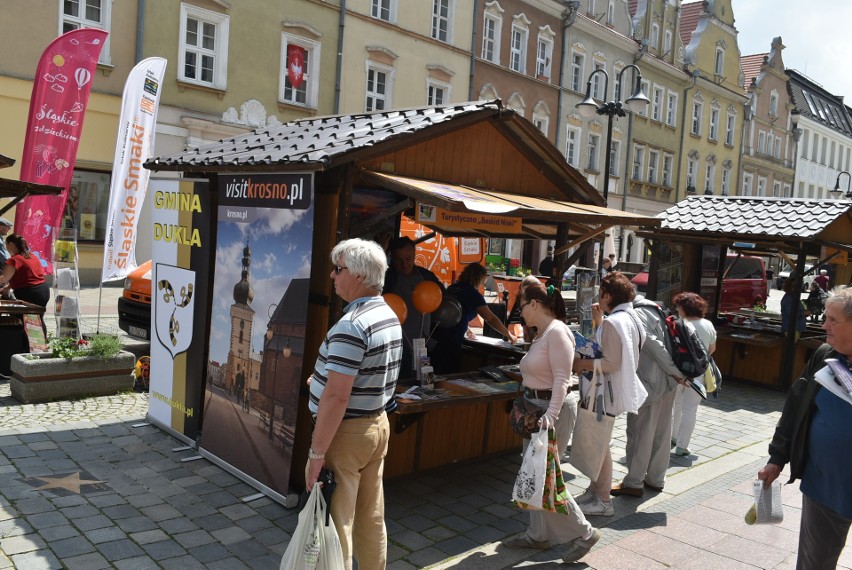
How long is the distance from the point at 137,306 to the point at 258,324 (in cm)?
481

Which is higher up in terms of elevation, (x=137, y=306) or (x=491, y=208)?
(x=491, y=208)

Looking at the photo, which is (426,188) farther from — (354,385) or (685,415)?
(685,415)

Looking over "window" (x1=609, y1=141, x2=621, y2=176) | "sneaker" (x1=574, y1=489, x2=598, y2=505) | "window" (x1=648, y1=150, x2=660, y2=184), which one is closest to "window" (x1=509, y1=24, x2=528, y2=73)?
"window" (x1=609, y1=141, x2=621, y2=176)

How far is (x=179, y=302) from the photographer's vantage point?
20.2ft

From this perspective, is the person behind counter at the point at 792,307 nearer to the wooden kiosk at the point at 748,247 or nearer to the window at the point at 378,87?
the wooden kiosk at the point at 748,247

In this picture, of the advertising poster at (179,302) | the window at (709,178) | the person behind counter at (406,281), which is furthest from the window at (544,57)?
the advertising poster at (179,302)

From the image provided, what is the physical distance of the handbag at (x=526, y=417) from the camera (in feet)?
14.7

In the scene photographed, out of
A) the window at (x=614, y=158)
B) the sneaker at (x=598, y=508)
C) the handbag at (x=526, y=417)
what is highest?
the window at (x=614, y=158)

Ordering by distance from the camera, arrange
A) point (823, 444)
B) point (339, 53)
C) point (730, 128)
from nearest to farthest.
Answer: point (823, 444), point (339, 53), point (730, 128)

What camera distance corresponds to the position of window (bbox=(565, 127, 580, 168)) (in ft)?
98.5

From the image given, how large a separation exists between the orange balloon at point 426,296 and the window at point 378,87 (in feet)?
54.0

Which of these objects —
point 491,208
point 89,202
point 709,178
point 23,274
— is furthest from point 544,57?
point 491,208

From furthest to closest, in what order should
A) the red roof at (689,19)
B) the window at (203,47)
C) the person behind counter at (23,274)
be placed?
the red roof at (689,19) → the window at (203,47) → the person behind counter at (23,274)

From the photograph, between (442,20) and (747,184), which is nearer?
(442,20)
